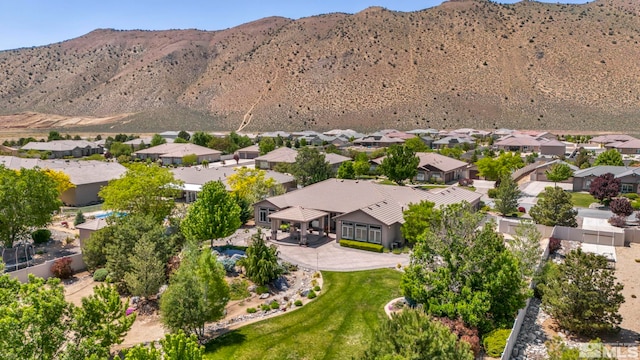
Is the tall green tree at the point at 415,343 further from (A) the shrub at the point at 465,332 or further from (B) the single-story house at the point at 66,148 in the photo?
(B) the single-story house at the point at 66,148

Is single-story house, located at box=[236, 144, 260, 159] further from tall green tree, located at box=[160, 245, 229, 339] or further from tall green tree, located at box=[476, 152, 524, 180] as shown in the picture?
tall green tree, located at box=[160, 245, 229, 339]

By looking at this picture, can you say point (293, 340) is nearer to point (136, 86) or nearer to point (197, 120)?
point (197, 120)

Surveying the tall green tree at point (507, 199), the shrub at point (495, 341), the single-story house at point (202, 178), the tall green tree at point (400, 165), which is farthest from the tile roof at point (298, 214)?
the shrub at point (495, 341)

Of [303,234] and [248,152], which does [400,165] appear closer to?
[303,234]

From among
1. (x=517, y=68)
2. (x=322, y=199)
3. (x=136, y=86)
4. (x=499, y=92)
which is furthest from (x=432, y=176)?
(x=136, y=86)

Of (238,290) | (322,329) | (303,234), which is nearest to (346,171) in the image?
(303,234)

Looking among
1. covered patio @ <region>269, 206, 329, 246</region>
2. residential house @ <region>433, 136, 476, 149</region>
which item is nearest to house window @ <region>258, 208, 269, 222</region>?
covered patio @ <region>269, 206, 329, 246</region>
